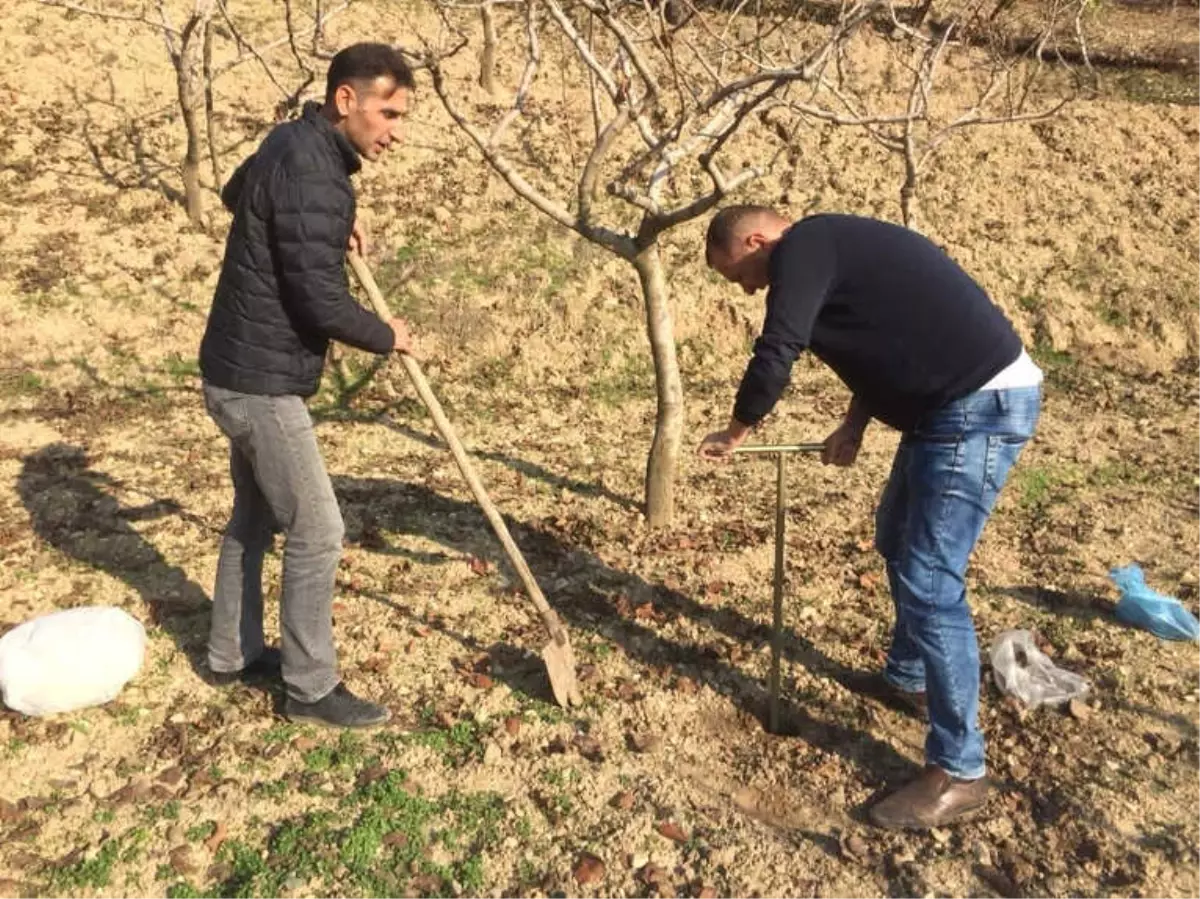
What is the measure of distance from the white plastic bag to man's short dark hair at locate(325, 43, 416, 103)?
2.13 m

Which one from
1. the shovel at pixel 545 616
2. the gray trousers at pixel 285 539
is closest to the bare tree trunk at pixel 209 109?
the shovel at pixel 545 616

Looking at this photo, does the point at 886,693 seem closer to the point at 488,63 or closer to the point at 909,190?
the point at 909,190

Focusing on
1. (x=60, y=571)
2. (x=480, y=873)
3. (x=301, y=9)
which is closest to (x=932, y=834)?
(x=480, y=873)

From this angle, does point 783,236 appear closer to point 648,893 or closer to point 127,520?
point 648,893

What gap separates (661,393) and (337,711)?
2101 mm

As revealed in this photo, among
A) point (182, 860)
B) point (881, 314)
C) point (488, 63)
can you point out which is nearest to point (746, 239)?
point (881, 314)

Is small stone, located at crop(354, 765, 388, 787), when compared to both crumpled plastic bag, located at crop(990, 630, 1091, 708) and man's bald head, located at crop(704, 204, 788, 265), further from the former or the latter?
crumpled plastic bag, located at crop(990, 630, 1091, 708)

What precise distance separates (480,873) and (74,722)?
166 centimetres

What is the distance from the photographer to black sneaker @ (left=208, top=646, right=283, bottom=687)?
12.6 ft

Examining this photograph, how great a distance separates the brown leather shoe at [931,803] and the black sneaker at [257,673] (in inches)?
89.6

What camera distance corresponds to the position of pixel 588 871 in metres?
3.09

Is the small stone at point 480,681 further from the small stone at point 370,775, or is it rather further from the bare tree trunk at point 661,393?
the bare tree trunk at point 661,393

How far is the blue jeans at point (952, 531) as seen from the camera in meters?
3.03

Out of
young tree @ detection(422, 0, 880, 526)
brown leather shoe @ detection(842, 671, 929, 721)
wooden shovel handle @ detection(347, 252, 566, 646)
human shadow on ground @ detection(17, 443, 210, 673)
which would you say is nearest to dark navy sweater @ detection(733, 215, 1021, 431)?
young tree @ detection(422, 0, 880, 526)
